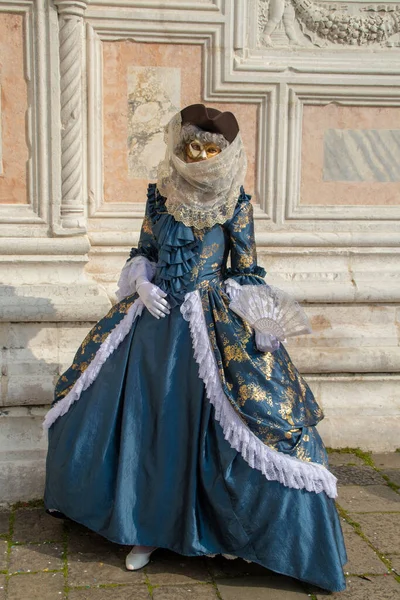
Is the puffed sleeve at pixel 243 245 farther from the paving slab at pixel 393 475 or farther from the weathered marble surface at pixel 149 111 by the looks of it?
the paving slab at pixel 393 475

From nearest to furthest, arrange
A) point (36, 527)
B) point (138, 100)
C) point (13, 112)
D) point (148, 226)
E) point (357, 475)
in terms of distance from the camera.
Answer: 1. point (148, 226)
2. point (36, 527)
3. point (357, 475)
4. point (13, 112)
5. point (138, 100)

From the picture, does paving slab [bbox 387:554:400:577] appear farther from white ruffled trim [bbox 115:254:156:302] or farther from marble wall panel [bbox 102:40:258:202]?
marble wall panel [bbox 102:40:258:202]

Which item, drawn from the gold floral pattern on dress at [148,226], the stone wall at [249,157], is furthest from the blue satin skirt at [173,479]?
the stone wall at [249,157]

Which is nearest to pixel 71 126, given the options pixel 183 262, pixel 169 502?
pixel 183 262

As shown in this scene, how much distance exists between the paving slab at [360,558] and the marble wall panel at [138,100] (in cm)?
210

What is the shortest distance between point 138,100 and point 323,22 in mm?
1108

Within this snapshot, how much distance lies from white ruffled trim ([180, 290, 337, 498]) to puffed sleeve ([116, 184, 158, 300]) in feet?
1.12

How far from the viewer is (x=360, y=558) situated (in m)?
3.11

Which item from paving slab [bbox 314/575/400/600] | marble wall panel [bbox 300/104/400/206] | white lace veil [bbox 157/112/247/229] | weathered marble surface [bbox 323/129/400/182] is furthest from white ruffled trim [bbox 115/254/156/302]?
weathered marble surface [bbox 323/129/400/182]

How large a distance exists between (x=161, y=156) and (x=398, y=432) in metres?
1.96

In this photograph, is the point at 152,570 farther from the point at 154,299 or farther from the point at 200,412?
the point at 154,299

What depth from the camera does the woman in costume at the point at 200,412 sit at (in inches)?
111

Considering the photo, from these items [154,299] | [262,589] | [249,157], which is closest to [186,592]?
[262,589]

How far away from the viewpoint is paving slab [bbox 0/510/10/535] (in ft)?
10.8
